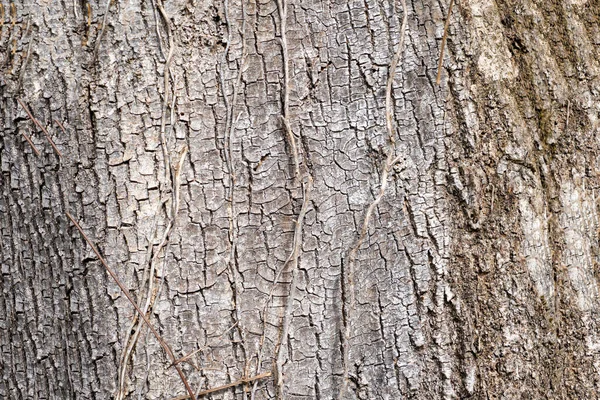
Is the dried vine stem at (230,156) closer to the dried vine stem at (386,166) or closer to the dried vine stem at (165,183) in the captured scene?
the dried vine stem at (165,183)

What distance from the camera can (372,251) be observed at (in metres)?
1.64

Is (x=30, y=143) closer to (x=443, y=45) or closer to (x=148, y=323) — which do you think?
(x=148, y=323)

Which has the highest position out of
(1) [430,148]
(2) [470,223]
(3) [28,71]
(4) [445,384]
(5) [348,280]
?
(3) [28,71]

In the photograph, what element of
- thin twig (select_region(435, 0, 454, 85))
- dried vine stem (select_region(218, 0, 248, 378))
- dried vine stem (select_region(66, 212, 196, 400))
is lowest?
dried vine stem (select_region(66, 212, 196, 400))

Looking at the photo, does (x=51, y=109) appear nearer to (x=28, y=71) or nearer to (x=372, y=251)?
(x=28, y=71)

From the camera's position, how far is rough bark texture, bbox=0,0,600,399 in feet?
5.21

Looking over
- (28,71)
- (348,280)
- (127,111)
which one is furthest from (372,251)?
(28,71)

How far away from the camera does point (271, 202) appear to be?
163 centimetres

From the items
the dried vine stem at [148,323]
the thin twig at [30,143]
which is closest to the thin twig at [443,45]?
the dried vine stem at [148,323]

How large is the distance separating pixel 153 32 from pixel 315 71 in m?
0.48

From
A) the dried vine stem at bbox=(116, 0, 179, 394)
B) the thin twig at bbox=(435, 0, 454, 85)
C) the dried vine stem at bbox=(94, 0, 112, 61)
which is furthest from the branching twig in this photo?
the dried vine stem at bbox=(94, 0, 112, 61)

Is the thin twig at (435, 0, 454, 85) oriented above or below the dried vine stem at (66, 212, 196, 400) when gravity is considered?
above

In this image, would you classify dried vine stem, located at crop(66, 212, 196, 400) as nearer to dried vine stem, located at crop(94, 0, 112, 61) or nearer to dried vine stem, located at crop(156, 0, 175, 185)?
dried vine stem, located at crop(156, 0, 175, 185)

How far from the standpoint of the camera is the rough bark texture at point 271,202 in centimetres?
159
